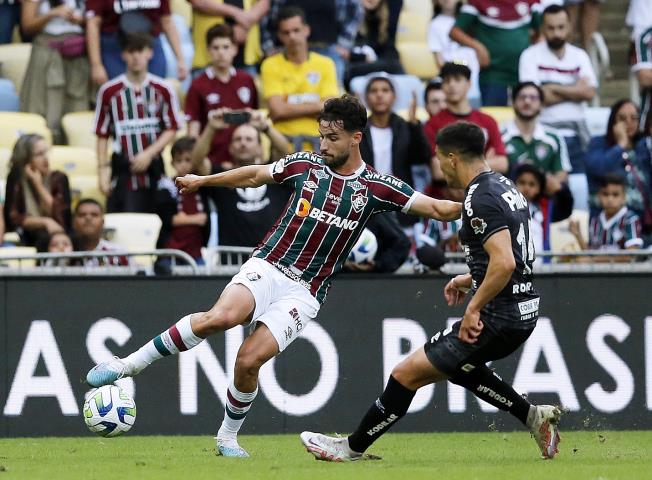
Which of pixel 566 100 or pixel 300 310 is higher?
pixel 566 100

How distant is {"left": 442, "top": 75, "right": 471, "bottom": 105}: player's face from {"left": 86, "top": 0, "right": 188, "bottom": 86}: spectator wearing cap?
3.22 m

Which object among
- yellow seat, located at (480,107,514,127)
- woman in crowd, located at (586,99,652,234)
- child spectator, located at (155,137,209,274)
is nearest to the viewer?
child spectator, located at (155,137,209,274)

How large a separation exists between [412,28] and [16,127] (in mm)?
5607

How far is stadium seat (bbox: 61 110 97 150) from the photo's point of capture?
52.1 feet

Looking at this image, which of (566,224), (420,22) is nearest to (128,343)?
(566,224)

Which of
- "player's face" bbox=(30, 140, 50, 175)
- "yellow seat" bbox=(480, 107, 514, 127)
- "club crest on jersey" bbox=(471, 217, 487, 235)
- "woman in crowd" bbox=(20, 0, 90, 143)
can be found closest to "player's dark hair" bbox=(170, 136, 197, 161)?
"player's face" bbox=(30, 140, 50, 175)

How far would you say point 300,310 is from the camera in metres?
9.41

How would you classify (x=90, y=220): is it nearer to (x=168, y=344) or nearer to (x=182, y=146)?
(x=182, y=146)

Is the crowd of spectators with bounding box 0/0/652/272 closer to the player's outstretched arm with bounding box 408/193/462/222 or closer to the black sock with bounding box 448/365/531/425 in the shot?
the player's outstretched arm with bounding box 408/193/462/222

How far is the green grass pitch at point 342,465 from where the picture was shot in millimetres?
8102

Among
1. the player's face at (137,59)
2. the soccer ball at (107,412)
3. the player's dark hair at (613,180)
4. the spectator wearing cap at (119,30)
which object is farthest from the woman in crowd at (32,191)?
the player's dark hair at (613,180)

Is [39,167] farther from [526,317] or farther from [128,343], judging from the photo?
[526,317]

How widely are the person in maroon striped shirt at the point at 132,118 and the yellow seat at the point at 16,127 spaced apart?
0.94 m

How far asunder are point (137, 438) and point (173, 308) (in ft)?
3.64
